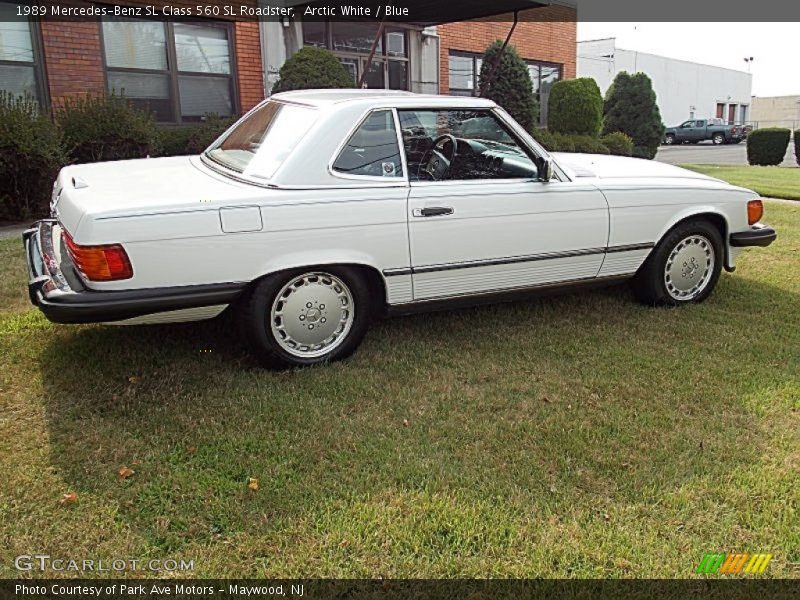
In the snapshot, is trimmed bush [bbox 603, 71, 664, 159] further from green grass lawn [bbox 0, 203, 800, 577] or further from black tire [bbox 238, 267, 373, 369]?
black tire [bbox 238, 267, 373, 369]

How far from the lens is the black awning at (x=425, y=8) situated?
11453mm

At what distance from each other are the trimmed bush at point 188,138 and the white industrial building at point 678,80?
30.4 metres

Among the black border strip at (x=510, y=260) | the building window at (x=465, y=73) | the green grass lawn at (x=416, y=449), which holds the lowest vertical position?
the green grass lawn at (x=416, y=449)

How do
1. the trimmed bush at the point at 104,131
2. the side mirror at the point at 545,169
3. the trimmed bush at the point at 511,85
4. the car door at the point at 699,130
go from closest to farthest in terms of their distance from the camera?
the side mirror at the point at 545,169, the trimmed bush at the point at 104,131, the trimmed bush at the point at 511,85, the car door at the point at 699,130

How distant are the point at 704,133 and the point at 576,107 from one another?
28619mm

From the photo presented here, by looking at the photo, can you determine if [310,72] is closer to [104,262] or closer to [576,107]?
[576,107]

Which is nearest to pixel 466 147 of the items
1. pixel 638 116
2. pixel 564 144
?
pixel 564 144

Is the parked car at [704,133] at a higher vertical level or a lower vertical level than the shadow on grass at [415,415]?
higher

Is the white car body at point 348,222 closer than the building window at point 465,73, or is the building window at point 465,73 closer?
the white car body at point 348,222

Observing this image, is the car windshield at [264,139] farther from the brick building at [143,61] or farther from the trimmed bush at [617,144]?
the trimmed bush at [617,144]

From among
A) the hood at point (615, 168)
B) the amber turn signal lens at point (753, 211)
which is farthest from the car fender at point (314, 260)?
the amber turn signal lens at point (753, 211)

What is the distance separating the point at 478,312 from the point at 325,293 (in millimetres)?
1560

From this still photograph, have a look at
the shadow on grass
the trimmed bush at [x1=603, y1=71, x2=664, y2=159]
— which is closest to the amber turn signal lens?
the shadow on grass

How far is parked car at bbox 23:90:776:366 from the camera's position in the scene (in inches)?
138
